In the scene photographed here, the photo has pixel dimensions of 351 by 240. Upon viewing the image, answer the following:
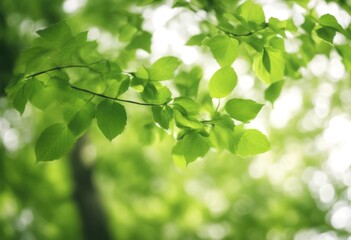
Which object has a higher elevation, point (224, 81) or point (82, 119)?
point (224, 81)

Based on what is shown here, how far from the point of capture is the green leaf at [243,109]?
49.0 inches

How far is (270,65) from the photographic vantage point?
133cm

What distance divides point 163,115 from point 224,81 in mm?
258

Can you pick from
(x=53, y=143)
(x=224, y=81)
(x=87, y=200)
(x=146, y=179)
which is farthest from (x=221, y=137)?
(x=146, y=179)

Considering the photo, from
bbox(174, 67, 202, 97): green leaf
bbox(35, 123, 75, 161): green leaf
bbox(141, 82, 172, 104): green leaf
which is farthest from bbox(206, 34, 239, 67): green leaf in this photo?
bbox(35, 123, 75, 161): green leaf

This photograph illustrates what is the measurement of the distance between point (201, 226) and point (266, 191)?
2.02 m

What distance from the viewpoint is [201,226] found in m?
5.44

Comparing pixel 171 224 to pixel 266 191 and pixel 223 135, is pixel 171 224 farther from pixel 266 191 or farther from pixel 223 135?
pixel 223 135

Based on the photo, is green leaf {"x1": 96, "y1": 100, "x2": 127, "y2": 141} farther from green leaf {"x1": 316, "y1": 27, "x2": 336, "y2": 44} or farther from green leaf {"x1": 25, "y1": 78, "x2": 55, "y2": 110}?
green leaf {"x1": 316, "y1": 27, "x2": 336, "y2": 44}

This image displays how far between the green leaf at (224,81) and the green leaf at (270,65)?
0.17 m

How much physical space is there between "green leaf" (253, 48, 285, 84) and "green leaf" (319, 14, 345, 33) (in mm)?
234

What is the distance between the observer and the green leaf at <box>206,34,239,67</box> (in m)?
1.29

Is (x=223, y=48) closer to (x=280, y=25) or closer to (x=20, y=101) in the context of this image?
(x=280, y=25)

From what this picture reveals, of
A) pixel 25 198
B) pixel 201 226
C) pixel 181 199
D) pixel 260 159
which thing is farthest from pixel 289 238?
pixel 25 198
